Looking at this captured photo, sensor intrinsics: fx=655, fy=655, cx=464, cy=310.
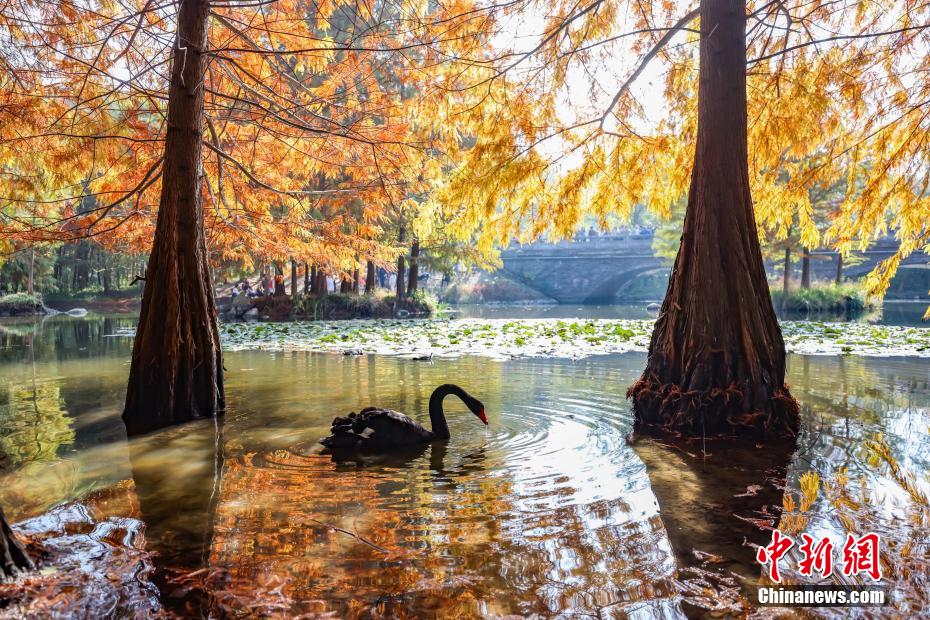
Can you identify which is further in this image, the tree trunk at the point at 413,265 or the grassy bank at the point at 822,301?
the grassy bank at the point at 822,301

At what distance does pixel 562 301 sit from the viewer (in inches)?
2076

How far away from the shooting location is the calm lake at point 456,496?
2717 mm

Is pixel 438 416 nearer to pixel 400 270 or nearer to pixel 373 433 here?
pixel 373 433

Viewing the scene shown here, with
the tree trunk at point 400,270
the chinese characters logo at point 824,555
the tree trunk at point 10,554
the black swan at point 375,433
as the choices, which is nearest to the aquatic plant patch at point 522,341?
the black swan at point 375,433

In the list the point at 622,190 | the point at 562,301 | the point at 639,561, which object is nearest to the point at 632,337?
the point at 622,190

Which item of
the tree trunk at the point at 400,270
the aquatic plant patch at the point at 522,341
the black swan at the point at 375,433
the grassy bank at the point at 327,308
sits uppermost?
the tree trunk at the point at 400,270

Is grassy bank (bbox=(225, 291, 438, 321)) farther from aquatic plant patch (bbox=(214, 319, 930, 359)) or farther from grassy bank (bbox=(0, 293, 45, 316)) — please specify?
grassy bank (bbox=(0, 293, 45, 316))

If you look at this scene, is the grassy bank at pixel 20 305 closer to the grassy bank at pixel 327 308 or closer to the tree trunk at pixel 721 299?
the grassy bank at pixel 327 308

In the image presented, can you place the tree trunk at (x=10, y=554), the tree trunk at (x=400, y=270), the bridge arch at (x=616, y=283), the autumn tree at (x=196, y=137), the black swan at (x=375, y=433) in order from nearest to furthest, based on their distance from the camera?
the tree trunk at (x=10, y=554)
the black swan at (x=375, y=433)
the autumn tree at (x=196, y=137)
the tree trunk at (x=400, y=270)
the bridge arch at (x=616, y=283)

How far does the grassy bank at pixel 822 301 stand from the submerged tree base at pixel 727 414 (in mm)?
23545

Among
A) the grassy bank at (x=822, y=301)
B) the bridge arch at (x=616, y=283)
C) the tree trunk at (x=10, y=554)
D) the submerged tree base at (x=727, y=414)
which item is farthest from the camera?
the bridge arch at (x=616, y=283)

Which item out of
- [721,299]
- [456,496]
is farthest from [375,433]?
[721,299]

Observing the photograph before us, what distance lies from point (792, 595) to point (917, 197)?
6276 mm

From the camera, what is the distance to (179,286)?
6.30 metres
